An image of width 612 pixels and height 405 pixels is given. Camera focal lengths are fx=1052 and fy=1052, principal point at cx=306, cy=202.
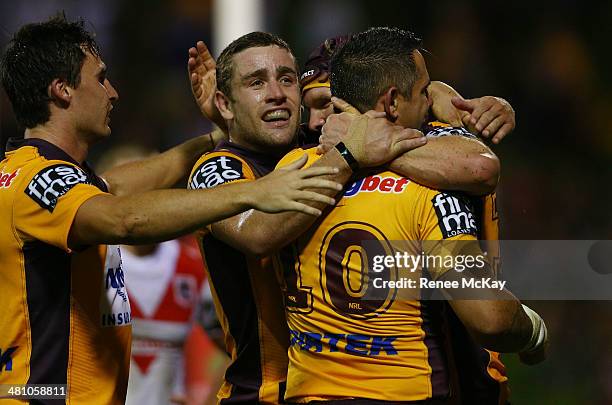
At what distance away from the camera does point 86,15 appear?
8.62 metres

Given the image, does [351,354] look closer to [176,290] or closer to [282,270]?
[282,270]

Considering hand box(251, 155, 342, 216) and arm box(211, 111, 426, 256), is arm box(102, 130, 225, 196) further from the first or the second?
hand box(251, 155, 342, 216)

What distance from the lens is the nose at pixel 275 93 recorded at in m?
4.36

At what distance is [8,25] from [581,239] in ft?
15.4

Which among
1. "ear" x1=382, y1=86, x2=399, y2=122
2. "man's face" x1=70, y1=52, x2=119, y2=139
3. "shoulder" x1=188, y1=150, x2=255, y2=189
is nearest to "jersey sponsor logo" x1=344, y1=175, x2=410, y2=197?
"ear" x1=382, y1=86, x2=399, y2=122

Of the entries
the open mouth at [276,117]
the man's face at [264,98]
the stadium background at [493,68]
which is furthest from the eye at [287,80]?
the stadium background at [493,68]

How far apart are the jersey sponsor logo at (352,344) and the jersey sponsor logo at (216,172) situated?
70 centimetres

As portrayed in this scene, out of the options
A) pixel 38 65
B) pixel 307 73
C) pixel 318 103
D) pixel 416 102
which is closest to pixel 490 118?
pixel 416 102

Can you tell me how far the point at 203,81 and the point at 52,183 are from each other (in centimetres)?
133

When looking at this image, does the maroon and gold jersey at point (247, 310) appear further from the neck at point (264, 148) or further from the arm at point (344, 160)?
the arm at point (344, 160)

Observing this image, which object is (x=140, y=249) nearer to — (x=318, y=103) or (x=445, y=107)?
(x=318, y=103)

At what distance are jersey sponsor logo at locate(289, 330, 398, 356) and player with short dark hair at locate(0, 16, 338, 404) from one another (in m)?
0.56

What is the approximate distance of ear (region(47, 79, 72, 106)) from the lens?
4211 millimetres

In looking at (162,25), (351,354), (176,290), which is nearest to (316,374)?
(351,354)
